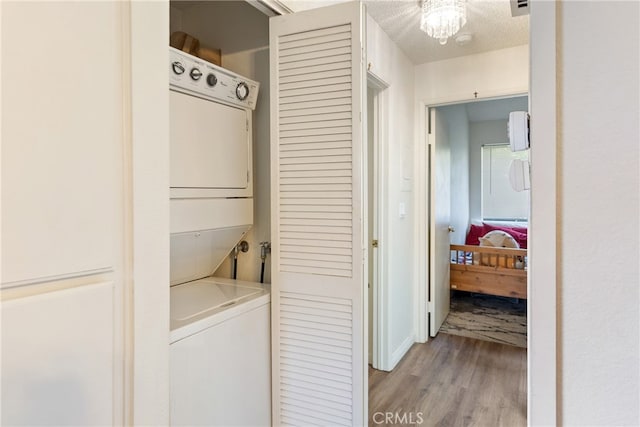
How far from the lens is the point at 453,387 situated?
250 cm

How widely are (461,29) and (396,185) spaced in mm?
1108

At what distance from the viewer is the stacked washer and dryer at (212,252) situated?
1.40 metres

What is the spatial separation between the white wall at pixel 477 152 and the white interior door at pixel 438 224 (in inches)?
91.4

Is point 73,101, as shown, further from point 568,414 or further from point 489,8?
point 489,8

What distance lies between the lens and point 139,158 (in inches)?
38.3

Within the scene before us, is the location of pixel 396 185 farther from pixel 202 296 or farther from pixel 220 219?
pixel 202 296

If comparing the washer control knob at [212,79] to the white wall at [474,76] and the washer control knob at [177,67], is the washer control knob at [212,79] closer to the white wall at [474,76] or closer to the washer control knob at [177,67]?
the washer control knob at [177,67]

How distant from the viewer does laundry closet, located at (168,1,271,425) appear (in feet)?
4.72

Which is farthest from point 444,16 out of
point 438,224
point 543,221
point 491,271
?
point 491,271

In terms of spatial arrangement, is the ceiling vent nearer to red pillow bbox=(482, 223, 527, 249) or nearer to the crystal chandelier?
the crystal chandelier

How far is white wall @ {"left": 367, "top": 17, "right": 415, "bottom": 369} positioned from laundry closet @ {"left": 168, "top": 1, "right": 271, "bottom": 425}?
882 millimetres

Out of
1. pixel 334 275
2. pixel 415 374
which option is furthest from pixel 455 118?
pixel 334 275

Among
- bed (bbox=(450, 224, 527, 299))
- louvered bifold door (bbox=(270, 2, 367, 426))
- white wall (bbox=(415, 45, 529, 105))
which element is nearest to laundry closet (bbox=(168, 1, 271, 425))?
louvered bifold door (bbox=(270, 2, 367, 426))

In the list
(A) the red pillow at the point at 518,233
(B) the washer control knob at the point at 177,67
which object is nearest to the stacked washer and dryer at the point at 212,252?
(B) the washer control knob at the point at 177,67
